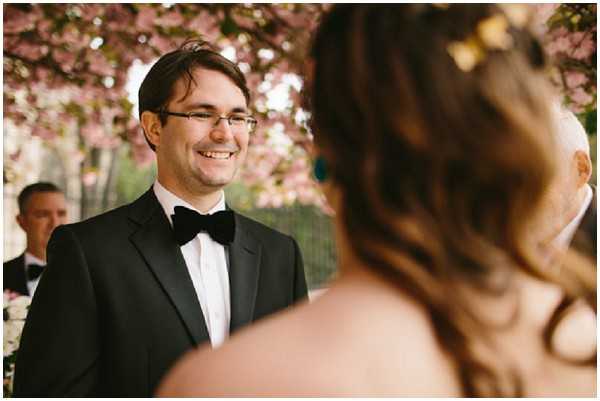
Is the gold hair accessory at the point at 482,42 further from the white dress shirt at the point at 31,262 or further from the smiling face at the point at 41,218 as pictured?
the smiling face at the point at 41,218

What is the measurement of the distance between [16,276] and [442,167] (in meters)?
4.46

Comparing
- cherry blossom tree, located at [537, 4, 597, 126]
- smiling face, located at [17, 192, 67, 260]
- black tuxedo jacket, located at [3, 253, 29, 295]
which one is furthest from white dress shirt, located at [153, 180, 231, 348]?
smiling face, located at [17, 192, 67, 260]

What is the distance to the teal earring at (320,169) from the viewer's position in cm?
122

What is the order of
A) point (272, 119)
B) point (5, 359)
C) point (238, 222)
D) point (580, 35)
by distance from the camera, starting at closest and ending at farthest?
1. point (238, 222)
2. point (5, 359)
3. point (580, 35)
4. point (272, 119)

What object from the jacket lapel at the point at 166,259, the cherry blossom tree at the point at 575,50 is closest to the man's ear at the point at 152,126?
the jacket lapel at the point at 166,259

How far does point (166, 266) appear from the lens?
8.16ft

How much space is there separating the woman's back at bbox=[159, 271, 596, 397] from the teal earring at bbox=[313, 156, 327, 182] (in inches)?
8.3

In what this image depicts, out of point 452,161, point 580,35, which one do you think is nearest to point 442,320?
point 452,161

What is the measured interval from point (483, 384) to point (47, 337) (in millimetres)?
1639

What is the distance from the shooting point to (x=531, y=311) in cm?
119

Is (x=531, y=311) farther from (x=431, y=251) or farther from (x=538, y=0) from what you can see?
(x=538, y=0)

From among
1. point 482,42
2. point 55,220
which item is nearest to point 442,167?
point 482,42

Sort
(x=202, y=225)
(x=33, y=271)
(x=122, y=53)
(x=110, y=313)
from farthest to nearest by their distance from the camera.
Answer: (x=122, y=53) < (x=33, y=271) < (x=202, y=225) < (x=110, y=313)

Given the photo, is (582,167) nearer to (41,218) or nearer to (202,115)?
(202,115)
